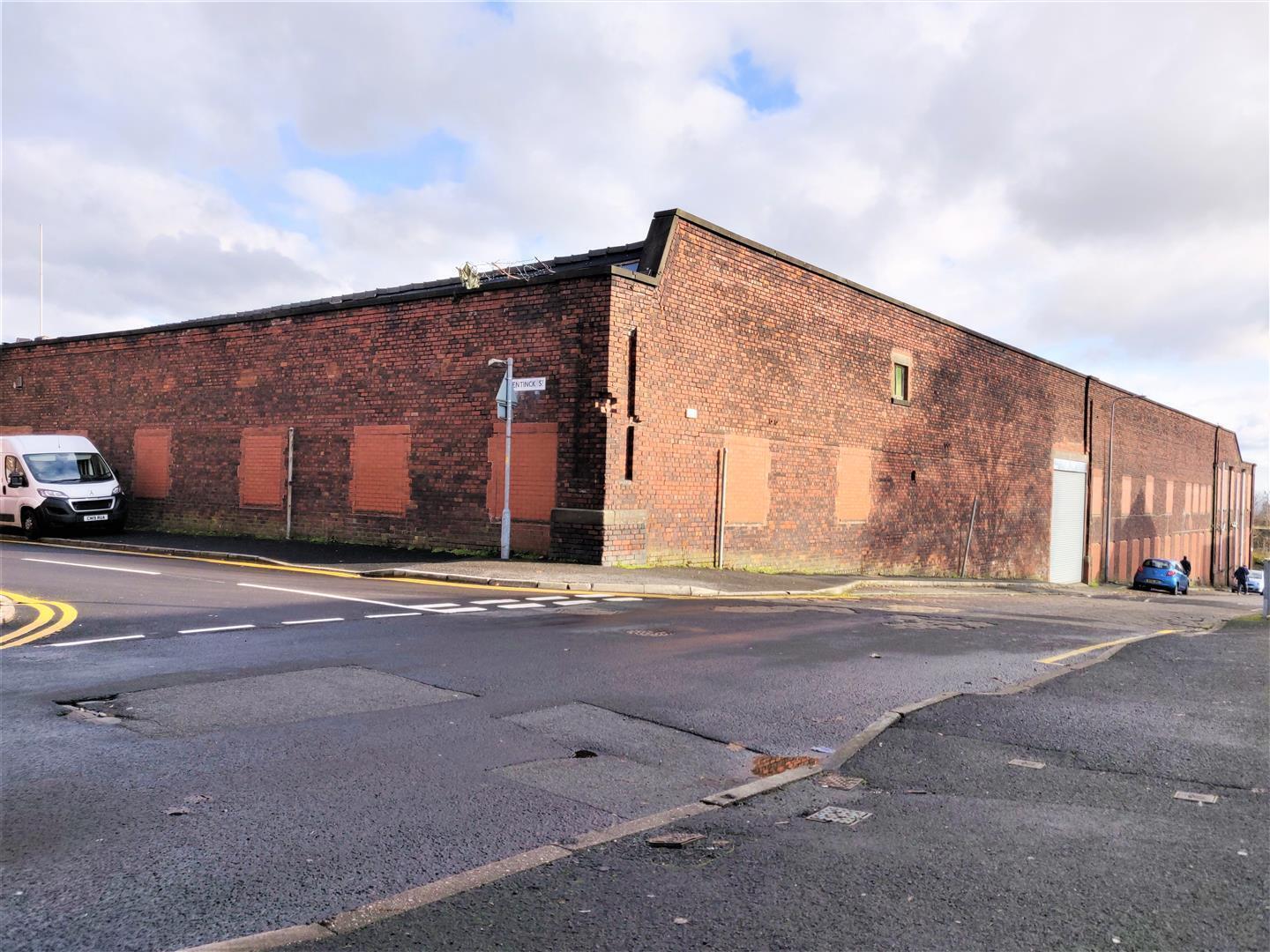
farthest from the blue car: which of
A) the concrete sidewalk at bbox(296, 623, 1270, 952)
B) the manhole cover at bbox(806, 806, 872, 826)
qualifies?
the manhole cover at bbox(806, 806, 872, 826)

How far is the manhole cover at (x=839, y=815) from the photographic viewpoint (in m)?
4.67

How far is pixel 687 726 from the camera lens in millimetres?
6461

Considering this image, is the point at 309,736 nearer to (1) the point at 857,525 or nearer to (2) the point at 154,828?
(2) the point at 154,828

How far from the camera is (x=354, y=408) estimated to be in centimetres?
2106

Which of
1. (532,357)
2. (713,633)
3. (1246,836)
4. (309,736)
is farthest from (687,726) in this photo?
(532,357)

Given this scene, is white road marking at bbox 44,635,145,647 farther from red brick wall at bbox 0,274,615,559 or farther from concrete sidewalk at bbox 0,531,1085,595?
red brick wall at bbox 0,274,615,559

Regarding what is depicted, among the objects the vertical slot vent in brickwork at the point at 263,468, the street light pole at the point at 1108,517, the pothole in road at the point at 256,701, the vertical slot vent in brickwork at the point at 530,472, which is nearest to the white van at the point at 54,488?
the vertical slot vent in brickwork at the point at 263,468

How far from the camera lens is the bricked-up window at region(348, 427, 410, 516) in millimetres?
20250

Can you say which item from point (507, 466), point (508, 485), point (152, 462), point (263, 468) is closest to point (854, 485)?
point (508, 485)

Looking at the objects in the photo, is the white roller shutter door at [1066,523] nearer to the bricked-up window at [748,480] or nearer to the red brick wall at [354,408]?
the bricked-up window at [748,480]

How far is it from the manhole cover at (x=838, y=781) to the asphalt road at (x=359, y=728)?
57 centimetres

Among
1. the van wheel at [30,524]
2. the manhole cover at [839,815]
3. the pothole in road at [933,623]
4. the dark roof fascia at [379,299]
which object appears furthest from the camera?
the van wheel at [30,524]

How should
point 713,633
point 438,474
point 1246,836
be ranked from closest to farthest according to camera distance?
1. point 1246,836
2. point 713,633
3. point 438,474

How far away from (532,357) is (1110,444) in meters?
32.8
